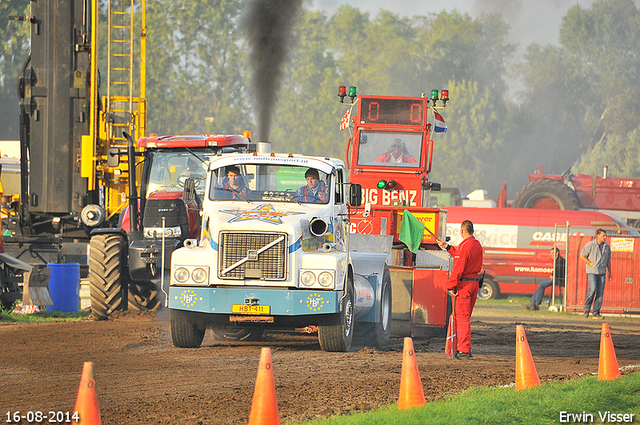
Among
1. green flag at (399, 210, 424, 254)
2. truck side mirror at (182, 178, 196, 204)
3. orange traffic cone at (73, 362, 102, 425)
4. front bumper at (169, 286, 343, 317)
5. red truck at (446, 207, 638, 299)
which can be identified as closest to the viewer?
orange traffic cone at (73, 362, 102, 425)

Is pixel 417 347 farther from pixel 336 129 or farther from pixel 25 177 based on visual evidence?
pixel 336 129

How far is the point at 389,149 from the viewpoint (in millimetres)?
18891

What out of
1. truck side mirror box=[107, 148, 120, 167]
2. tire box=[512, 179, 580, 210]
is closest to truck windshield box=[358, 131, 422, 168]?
truck side mirror box=[107, 148, 120, 167]

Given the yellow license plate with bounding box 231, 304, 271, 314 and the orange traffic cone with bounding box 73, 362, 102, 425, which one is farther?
the yellow license plate with bounding box 231, 304, 271, 314

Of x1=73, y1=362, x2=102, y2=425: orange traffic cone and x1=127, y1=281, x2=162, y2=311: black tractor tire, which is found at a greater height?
x1=73, y1=362, x2=102, y2=425: orange traffic cone

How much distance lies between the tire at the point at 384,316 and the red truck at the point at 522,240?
593 inches

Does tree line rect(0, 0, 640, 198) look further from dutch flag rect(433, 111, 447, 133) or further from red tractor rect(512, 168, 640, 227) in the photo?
dutch flag rect(433, 111, 447, 133)

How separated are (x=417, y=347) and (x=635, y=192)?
28682mm

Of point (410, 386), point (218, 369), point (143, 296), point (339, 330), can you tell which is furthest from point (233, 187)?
point (410, 386)

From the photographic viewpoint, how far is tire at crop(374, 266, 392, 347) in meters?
13.7

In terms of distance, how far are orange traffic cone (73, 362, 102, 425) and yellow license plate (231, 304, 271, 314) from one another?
578cm

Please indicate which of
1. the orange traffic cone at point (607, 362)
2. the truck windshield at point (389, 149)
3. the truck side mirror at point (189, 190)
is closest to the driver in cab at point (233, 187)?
the truck side mirror at point (189, 190)

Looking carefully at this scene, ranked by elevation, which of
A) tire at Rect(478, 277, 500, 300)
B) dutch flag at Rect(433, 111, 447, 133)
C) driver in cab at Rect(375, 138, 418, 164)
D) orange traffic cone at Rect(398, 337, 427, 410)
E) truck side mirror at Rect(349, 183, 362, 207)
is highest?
dutch flag at Rect(433, 111, 447, 133)

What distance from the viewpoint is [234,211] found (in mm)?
11883
